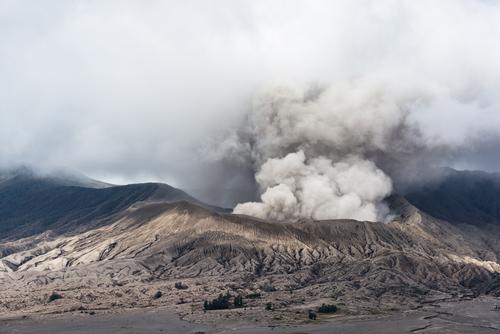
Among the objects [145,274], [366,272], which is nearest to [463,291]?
[366,272]

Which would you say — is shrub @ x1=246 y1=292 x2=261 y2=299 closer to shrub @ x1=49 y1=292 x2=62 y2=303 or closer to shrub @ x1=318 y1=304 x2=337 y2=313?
shrub @ x1=318 y1=304 x2=337 y2=313

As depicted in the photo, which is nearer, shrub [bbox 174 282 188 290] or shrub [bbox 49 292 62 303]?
shrub [bbox 49 292 62 303]

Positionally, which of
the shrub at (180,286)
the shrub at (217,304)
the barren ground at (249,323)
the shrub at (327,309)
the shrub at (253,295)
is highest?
the shrub at (180,286)

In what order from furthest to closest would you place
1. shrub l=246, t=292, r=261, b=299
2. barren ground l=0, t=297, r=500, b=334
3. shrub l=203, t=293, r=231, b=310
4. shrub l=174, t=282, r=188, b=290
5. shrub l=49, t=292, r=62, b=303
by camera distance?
shrub l=174, t=282, r=188, b=290 < shrub l=246, t=292, r=261, b=299 < shrub l=49, t=292, r=62, b=303 < shrub l=203, t=293, r=231, b=310 < barren ground l=0, t=297, r=500, b=334

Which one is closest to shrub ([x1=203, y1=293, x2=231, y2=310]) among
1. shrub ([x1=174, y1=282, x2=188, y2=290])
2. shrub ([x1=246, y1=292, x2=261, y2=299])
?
shrub ([x1=246, y1=292, x2=261, y2=299])

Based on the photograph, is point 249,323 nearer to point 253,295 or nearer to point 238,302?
point 238,302

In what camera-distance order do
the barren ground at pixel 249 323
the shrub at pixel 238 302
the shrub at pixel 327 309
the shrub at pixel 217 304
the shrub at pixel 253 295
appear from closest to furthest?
the barren ground at pixel 249 323
the shrub at pixel 327 309
the shrub at pixel 217 304
the shrub at pixel 238 302
the shrub at pixel 253 295

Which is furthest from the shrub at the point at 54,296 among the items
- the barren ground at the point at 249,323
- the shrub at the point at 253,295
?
the shrub at the point at 253,295

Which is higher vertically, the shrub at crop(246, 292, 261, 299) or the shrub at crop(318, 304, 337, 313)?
the shrub at crop(246, 292, 261, 299)

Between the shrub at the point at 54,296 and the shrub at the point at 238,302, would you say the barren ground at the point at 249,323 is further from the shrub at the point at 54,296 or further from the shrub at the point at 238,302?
the shrub at the point at 54,296

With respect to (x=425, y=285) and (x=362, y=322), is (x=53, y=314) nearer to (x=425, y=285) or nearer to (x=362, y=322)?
(x=362, y=322)

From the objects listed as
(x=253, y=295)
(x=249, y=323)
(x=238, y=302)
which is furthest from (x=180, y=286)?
(x=249, y=323)
